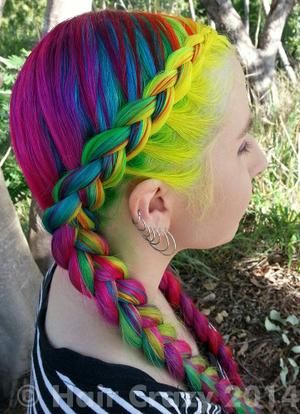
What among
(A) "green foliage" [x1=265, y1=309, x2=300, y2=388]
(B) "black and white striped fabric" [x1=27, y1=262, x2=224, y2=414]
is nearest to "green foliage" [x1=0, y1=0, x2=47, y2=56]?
(A) "green foliage" [x1=265, y1=309, x2=300, y2=388]

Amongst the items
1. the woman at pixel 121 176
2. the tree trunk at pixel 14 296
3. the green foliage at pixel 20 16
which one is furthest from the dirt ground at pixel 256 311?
the green foliage at pixel 20 16

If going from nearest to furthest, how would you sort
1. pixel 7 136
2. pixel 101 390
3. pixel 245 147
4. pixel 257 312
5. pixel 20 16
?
pixel 101 390
pixel 245 147
pixel 257 312
pixel 7 136
pixel 20 16

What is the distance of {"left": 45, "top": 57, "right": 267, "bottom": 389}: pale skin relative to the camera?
3.23 ft

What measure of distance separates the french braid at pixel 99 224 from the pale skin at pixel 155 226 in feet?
0.12

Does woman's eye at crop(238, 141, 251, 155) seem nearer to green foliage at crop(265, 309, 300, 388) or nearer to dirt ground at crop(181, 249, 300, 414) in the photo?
dirt ground at crop(181, 249, 300, 414)

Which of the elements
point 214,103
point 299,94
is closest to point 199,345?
point 214,103

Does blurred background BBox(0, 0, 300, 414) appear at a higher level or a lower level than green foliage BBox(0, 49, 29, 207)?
lower

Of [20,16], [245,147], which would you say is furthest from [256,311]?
[20,16]

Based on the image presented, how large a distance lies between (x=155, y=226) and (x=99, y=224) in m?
0.12

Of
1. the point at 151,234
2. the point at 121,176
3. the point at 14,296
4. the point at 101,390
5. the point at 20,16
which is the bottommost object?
the point at 14,296

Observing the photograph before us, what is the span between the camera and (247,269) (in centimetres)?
266

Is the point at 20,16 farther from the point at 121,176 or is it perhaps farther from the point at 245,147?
the point at 121,176

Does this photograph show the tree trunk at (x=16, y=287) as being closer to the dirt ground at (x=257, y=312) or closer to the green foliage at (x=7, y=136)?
the green foliage at (x=7, y=136)

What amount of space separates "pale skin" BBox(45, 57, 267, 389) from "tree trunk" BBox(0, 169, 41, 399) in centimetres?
99
